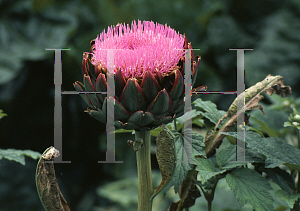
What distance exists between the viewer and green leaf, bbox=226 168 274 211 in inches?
15.0

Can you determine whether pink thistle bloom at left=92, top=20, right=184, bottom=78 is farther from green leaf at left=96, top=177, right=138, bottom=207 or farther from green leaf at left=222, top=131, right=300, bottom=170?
green leaf at left=96, top=177, right=138, bottom=207

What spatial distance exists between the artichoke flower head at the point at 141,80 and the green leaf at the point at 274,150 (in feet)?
0.43

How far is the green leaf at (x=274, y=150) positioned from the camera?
41cm

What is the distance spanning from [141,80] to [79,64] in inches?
34.1

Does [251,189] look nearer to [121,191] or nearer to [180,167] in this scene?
[180,167]

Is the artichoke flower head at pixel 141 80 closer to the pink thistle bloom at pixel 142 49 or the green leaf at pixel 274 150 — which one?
the pink thistle bloom at pixel 142 49

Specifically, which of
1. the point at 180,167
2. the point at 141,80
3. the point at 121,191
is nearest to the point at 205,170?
the point at 180,167

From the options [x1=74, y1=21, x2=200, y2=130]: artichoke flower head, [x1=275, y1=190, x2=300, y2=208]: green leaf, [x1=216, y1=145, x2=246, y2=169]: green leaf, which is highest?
[x1=74, y1=21, x2=200, y2=130]: artichoke flower head

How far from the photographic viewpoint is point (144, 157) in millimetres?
414

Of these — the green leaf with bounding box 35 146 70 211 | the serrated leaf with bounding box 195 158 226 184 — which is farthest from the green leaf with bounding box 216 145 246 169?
the green leaf with bounding box 35 146 70 211

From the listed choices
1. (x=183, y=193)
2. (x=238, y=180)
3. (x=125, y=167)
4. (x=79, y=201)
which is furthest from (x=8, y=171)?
(x=238, y=180)

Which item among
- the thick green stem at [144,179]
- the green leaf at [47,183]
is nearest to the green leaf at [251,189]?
the thick green stem at [144,179]

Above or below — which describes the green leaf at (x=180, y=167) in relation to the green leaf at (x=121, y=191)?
above

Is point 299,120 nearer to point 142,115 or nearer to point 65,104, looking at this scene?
point 142,115
